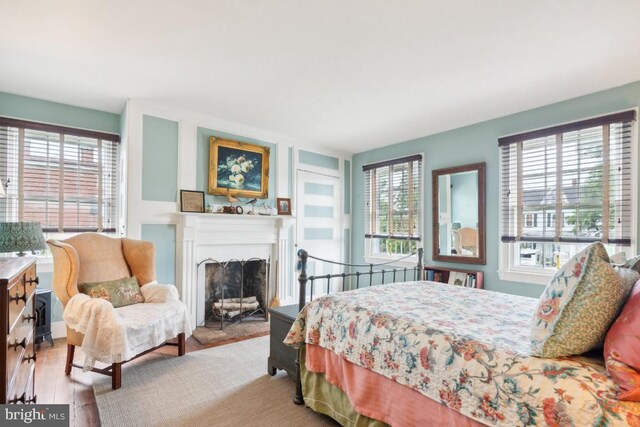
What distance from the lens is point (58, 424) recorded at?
1.58m

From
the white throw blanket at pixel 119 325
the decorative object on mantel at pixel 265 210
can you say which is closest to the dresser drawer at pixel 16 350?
the white throw blanket at pixel 119 325

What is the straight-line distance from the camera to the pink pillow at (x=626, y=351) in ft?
3.29

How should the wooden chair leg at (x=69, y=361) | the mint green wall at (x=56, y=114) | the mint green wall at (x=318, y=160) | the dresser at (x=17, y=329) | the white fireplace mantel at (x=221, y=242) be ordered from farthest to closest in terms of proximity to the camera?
1. the mint green wall at (x=318, y=160)
2. the white fireplace mantel at (x=221, y=242)
3. the mint green wall at (x=56, y=114)
4. the wooden chair leg at (x=69, y=361)
5. the dresser at (x=17, y=329)

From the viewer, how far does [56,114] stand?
355 cm

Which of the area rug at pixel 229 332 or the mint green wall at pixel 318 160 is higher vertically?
the mint green wall at pixel 318 160

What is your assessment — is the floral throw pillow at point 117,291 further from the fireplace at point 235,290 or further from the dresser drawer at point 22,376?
the fireplace at point 235,290

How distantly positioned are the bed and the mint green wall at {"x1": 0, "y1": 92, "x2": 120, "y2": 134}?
132 inches

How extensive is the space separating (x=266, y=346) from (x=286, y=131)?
8.93 ft

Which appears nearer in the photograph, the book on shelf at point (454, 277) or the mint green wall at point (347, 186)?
the book on shelf at point (454, 277)

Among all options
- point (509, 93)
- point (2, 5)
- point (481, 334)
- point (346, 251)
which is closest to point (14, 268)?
point (2, 5)

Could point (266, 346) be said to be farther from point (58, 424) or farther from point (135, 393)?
point (58, 424)

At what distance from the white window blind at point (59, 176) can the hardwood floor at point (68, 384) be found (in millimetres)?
1305

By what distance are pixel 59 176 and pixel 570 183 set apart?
5.26 metres

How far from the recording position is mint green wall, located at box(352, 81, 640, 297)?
3.07 meters
